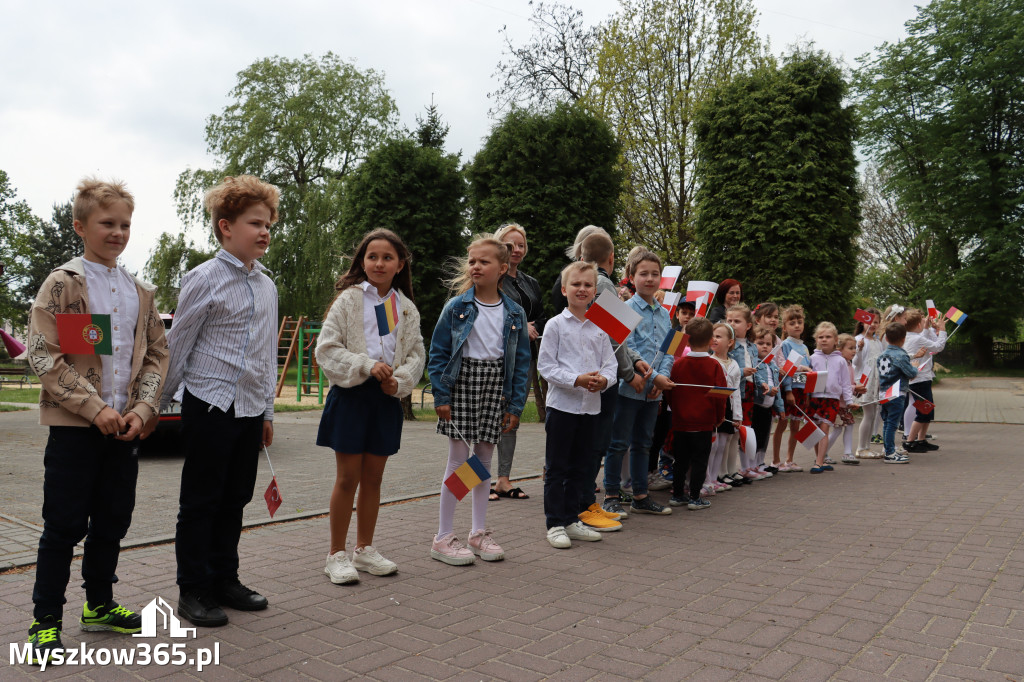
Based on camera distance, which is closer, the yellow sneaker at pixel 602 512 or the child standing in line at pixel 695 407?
the yellow sneaker at pixel 602 512

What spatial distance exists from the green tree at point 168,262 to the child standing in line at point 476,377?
3506cm

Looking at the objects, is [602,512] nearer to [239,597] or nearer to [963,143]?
[239,597]

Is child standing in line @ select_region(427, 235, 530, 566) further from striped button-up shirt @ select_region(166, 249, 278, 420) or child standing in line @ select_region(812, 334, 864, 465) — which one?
child standing in line @ select_region(812, 334, 864, 465)

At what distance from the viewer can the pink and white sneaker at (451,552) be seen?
4.66 meters

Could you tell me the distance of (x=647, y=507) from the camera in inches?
248

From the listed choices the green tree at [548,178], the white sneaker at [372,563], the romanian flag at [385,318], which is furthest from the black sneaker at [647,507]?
the green tree at [548,178]

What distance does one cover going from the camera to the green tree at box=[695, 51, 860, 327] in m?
18.0

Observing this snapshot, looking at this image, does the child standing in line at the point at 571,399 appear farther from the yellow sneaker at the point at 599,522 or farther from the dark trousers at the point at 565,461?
the yellow sneaker at the point at 599,522

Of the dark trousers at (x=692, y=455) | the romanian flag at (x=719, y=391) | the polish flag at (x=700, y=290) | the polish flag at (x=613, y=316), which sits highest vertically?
the polish flag at (x=700, y=290)

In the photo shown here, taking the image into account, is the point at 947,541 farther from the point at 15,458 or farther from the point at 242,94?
the point at 242,94

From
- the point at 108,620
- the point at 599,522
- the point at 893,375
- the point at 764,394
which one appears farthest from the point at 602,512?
the point at 893,375

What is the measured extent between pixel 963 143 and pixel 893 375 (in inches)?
1179

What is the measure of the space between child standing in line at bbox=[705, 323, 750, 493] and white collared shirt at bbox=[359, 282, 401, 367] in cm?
346

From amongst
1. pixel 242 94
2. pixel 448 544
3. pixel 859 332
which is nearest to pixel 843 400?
pixel 859 332
